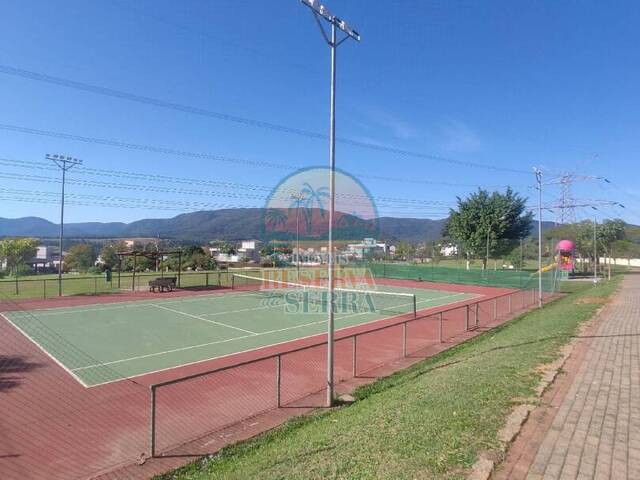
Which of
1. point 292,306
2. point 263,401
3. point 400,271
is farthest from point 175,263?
point 263,401

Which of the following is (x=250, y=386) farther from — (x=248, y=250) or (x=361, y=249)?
(x=248, y=250)

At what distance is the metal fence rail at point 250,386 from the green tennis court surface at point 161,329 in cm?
249

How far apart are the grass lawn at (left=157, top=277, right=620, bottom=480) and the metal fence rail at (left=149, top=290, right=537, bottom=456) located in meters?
1.31

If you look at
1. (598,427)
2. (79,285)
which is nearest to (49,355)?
(598,427)

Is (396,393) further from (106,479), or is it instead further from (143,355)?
(143,355)

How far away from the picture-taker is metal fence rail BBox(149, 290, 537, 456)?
8.34 metres

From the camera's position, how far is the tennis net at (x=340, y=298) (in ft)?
81.5

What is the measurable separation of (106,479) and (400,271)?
1660 inches

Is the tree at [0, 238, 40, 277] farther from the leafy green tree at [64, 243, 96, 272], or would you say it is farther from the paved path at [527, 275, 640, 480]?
the paved path at [527, 275, 640, 480]

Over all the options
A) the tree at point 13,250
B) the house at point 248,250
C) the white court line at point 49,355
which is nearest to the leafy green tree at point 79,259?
the tree at point 13,250

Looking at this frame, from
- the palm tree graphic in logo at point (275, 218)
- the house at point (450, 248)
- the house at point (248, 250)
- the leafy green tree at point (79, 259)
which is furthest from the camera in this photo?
the house at point (248, 250)

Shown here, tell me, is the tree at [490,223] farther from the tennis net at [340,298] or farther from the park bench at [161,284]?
the park bench at [161,284]

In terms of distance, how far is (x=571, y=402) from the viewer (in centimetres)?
750

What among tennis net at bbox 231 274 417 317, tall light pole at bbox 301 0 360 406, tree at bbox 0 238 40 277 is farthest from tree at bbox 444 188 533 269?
tree at bbox 0 238 40 277
